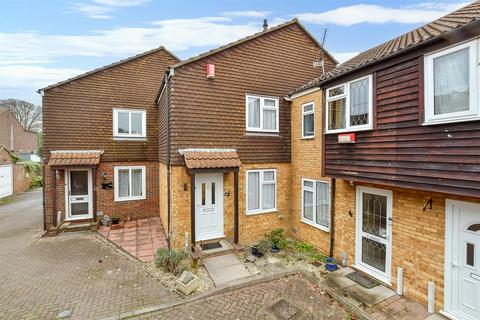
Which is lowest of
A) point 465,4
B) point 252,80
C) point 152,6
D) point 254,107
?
point 254,107

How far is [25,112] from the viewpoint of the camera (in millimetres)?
43750

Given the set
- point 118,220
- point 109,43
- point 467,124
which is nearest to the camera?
point 467,124

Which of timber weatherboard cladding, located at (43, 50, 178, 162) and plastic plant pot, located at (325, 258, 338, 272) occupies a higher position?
timber weatherboard cladding, located at (43, 50, 178, 162)

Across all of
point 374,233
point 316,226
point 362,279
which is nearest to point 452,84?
point 374,233

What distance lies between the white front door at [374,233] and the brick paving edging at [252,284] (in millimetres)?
1404

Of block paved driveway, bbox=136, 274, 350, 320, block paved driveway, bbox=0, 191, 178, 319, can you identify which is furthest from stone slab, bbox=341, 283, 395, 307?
block paved driveway, bbox=0, 191, 178, 319

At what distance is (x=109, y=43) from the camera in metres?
14.4

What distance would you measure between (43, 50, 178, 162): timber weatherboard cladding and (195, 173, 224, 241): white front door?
4.89 m

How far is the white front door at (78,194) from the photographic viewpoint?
35.1ft

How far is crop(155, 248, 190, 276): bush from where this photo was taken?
6.44m

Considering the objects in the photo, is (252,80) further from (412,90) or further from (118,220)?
(118,220)

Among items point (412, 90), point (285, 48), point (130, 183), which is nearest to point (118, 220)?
point (130, 183)

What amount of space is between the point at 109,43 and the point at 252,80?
1105 cm

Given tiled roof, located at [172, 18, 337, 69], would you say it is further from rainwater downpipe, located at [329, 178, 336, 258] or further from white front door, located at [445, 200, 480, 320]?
white front door, located at [445, 200, 480, 320]
